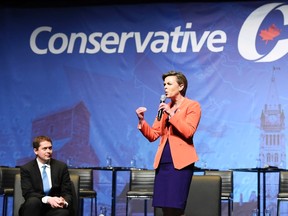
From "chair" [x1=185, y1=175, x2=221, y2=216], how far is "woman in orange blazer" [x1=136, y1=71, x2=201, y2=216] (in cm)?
107

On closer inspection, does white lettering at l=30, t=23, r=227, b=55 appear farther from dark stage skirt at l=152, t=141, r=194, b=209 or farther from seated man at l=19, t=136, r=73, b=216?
dark stage skirt at l=152, t=141, r=194, b=209

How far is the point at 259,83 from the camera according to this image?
7723 mm

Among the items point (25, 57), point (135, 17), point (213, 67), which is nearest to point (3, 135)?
point (25, 57)

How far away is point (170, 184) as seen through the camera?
3482 millimetres

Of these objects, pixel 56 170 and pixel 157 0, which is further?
pixel 157 0

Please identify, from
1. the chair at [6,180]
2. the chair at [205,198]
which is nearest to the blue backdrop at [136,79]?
the chair at [6,180]

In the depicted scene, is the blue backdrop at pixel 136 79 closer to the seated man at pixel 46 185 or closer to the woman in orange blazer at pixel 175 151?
the seated man at pixel 46 185

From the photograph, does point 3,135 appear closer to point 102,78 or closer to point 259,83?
point 102,78

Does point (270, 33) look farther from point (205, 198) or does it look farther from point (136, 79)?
point (205, 198)

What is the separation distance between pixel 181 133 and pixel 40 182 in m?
1.76

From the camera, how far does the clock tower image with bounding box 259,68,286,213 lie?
7.60 m

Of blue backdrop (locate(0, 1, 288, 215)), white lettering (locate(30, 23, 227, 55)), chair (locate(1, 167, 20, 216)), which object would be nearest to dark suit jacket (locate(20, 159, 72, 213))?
chair (locate(1, 167, 20, 216))

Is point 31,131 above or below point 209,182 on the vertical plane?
above

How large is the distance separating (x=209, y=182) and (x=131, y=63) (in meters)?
3.81
